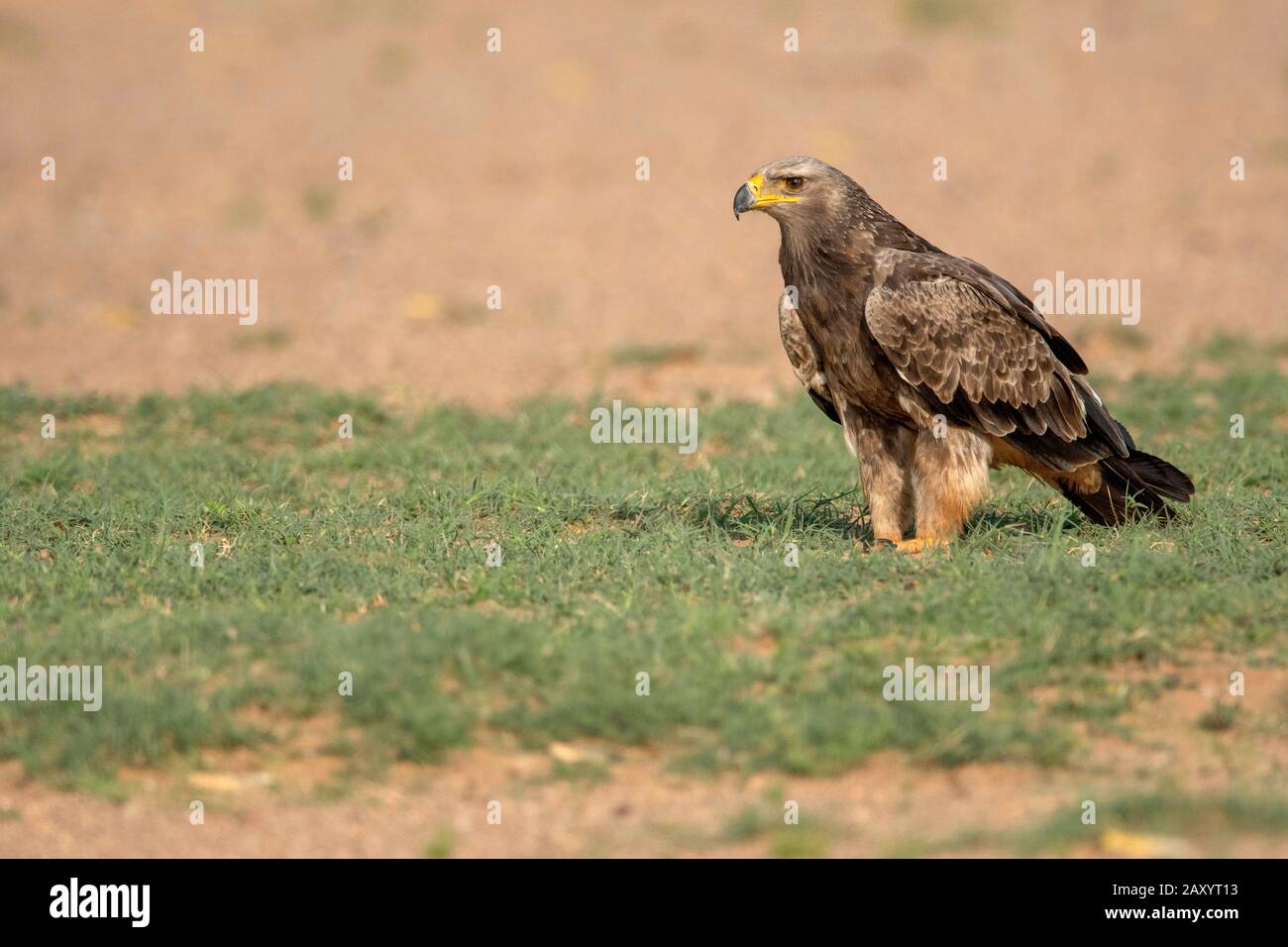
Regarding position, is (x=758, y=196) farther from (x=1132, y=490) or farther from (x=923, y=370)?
(x=1132, y=490)

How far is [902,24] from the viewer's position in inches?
879

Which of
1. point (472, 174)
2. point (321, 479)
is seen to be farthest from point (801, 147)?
point (321, 479)

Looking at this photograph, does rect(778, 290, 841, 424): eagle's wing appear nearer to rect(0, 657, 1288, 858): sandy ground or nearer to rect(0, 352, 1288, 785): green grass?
rect(0, 352, 1288, 785): green grass

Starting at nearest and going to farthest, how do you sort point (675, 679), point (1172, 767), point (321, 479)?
point (1172, 767), point (675, 679), point (321, 479)

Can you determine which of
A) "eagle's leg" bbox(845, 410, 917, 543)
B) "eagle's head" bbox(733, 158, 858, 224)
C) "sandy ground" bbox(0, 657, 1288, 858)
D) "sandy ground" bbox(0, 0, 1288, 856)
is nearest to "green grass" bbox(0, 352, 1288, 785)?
"sandy ground" bbox(0, 657, 1288, 858)

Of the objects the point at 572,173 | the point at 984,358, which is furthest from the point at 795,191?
the point at 572,173

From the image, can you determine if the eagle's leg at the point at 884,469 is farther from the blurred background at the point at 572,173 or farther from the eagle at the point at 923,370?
the blurred background at the point at 572,173

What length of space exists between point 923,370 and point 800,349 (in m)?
0.70

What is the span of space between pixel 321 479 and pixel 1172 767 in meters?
5.55

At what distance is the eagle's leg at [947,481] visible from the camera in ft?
25.1

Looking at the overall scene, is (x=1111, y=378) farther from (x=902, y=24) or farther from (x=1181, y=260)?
(x=902, y=24)

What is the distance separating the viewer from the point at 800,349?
796cm

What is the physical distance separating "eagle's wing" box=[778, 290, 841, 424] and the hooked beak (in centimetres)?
44

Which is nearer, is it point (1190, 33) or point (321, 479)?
point (321, 479)
